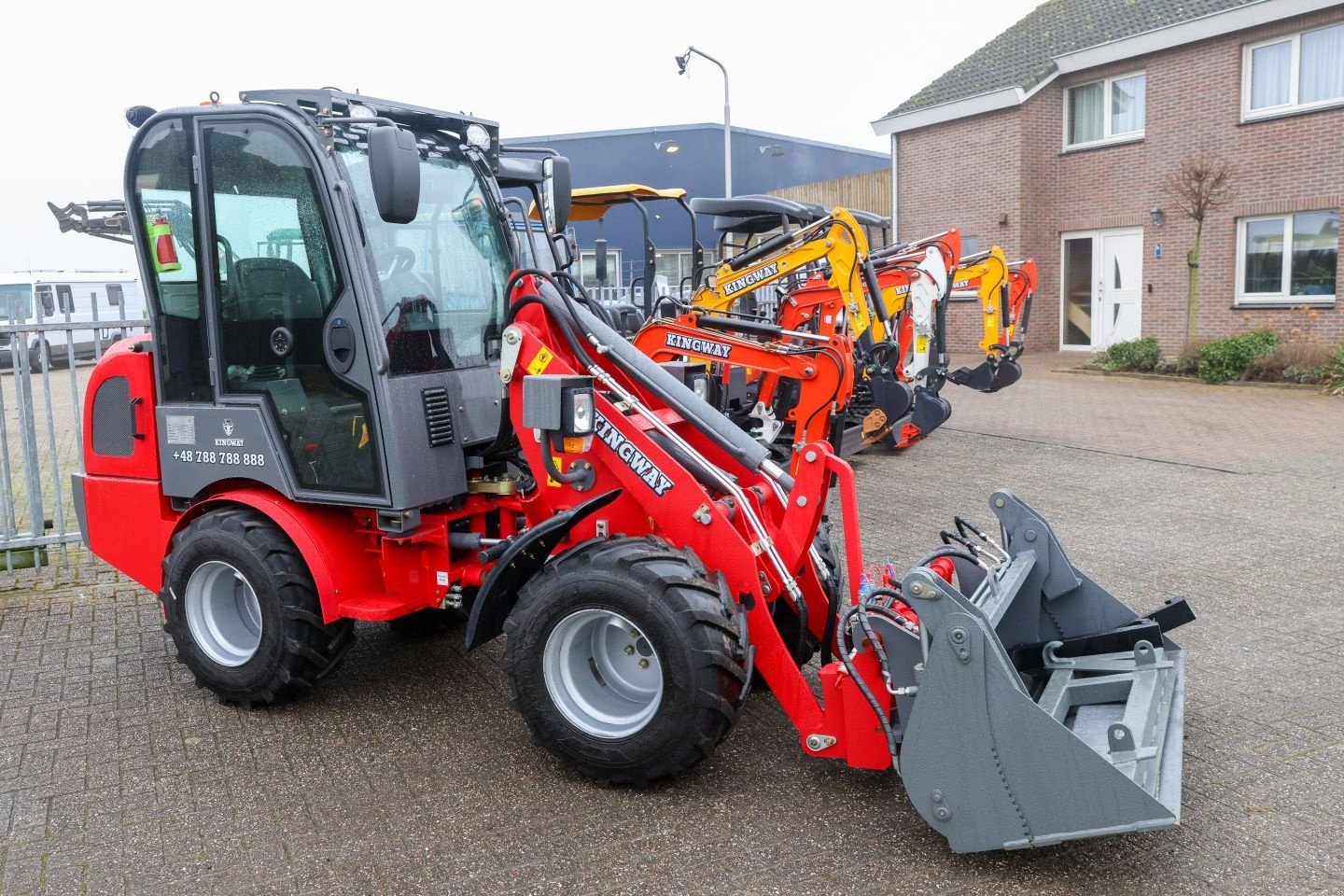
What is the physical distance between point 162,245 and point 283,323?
731mm

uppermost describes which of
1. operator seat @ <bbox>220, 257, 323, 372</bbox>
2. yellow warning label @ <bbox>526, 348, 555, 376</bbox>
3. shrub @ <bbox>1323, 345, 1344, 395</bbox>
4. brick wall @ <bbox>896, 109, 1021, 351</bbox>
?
brick wall @ <bbox>896, 109, 1021, 351</bbox>

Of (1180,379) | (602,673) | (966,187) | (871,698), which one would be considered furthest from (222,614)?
(966,187)

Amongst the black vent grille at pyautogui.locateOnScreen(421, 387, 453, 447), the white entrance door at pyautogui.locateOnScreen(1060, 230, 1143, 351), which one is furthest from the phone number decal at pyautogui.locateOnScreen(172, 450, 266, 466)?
the white entrance door at pyautogui.locateOnScreen(1060, 230, 1143, 351)

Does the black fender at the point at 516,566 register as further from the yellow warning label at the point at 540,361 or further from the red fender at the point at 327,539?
the red fender at the point at 327,539

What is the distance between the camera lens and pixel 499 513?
15.5 feet

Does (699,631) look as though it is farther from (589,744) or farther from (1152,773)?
(1152,773)

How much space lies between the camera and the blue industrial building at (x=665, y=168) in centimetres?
2852

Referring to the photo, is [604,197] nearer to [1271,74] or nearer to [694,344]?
[694,344]

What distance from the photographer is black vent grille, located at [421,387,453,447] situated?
4496 millimetres

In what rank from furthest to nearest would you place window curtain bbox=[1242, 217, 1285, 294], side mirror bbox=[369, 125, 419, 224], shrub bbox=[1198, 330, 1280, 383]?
window curtain bbox=[1242, 217, 1285, 294] < shrub bbox=[1198, 330, 1280, 383] < side mirror bbox=[369, 125, 419, 224]

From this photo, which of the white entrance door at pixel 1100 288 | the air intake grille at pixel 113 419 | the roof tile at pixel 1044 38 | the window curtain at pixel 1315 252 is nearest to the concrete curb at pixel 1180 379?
the white entrance door at pixel 1100 288

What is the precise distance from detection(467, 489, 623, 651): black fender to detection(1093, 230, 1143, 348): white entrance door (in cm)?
1792

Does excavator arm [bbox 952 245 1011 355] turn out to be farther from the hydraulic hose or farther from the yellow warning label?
the hydraulic hose

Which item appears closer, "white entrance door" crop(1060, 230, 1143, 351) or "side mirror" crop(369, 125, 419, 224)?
"side mirror" crop(369, 125, 419, 224)
